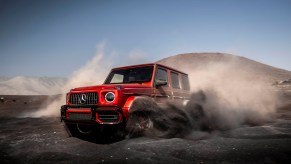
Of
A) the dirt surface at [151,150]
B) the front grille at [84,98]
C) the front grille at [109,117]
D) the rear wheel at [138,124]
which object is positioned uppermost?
the front grille at [84,98]

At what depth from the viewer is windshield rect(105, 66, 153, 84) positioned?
5789mm

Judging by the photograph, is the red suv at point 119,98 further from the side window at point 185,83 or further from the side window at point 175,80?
the side window at point 185,83

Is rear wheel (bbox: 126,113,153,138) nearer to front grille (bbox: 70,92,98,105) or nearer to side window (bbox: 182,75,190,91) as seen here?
front grille (bbox: 70,92,98,105)

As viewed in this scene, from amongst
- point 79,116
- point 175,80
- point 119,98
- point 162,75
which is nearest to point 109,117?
point 119,98

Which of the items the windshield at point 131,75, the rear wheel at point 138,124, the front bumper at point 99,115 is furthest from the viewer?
the windshield at point 131,75

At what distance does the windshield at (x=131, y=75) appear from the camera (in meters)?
5.79

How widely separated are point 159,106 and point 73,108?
2022 mm

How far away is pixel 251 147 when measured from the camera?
160 inches

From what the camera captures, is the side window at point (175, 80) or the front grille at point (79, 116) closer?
the front grille at point (79, 116)

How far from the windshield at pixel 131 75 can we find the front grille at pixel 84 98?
141 cm

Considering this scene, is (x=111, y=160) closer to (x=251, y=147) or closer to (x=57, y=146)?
(x=57, y=146)

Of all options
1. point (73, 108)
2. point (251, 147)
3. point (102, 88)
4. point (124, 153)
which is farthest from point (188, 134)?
point (73, 108)

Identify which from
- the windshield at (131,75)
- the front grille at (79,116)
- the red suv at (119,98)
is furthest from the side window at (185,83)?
the front grille at (79,116)

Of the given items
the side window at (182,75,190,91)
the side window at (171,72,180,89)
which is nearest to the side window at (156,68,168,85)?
the side window at (171,72,180,89)
